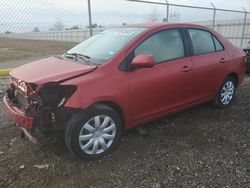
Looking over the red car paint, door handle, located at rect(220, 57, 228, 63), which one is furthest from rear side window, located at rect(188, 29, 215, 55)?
door handle, located at rect(220, 57, 228, 63)

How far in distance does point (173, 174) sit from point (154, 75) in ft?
4.56

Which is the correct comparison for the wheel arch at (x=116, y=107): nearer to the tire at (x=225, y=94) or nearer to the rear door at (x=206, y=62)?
the rear door at (x=206, y=62)

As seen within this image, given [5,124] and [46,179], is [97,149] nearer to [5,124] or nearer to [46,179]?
[46,179]

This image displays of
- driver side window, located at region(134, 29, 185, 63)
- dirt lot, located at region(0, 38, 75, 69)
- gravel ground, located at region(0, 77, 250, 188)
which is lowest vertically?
dirt lot, located at region(0, 38, 75, 69)

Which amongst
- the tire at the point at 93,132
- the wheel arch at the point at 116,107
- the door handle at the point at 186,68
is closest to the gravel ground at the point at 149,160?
the tire at the point at 93,132

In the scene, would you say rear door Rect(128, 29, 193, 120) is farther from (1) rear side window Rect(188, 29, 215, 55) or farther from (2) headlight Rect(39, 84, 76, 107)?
(2) headlight Rect(39, 84, 76, 107)

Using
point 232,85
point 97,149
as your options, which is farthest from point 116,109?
point 232,85

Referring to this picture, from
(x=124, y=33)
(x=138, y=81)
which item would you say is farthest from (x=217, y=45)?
(x=138, y=81)

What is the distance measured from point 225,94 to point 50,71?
11.4 feet

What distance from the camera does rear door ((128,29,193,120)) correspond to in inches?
155

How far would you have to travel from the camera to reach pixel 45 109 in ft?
10.8

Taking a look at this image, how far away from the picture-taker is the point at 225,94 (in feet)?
18.3

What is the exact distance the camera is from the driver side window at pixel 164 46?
4121 mm

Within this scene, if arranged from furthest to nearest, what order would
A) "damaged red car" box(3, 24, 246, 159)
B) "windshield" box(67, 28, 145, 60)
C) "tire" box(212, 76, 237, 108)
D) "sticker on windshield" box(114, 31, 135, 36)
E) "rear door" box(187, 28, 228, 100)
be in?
"tire" box(212, 76, 237, 108)
"rear door" box(187, 28, 228, 100)
"sticker on windshield" box(114, 31, 135, 36)
"windshield" box(67, 28, 145, 60)
"damaged red car" box(3, 24, 246, 159)
